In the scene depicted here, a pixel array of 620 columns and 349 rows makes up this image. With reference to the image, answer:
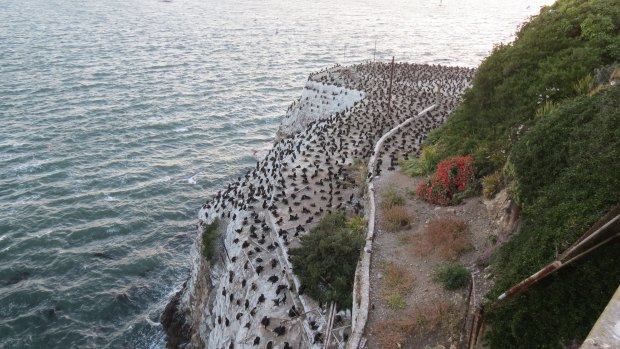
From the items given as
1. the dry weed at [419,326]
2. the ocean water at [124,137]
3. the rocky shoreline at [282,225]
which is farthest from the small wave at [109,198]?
the dry weed at [419,326]

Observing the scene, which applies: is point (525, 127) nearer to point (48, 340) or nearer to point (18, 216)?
point (48, 340)

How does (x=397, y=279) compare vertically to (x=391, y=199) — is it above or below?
below

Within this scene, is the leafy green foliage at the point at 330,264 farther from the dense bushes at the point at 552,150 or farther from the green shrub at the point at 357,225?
the dense bushes at the point at 552,150

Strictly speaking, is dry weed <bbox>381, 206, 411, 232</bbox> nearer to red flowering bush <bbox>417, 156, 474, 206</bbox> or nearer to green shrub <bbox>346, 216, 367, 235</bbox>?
green shrub <bbox>346, 216, 367, 235</bbox>

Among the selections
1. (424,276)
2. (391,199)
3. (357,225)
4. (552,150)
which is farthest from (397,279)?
(552,150)

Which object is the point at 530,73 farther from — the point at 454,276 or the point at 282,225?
the point at 282,225

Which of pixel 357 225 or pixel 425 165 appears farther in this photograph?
pixel 425 165

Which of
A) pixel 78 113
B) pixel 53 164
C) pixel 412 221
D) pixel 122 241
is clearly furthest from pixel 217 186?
pixel 412 221
